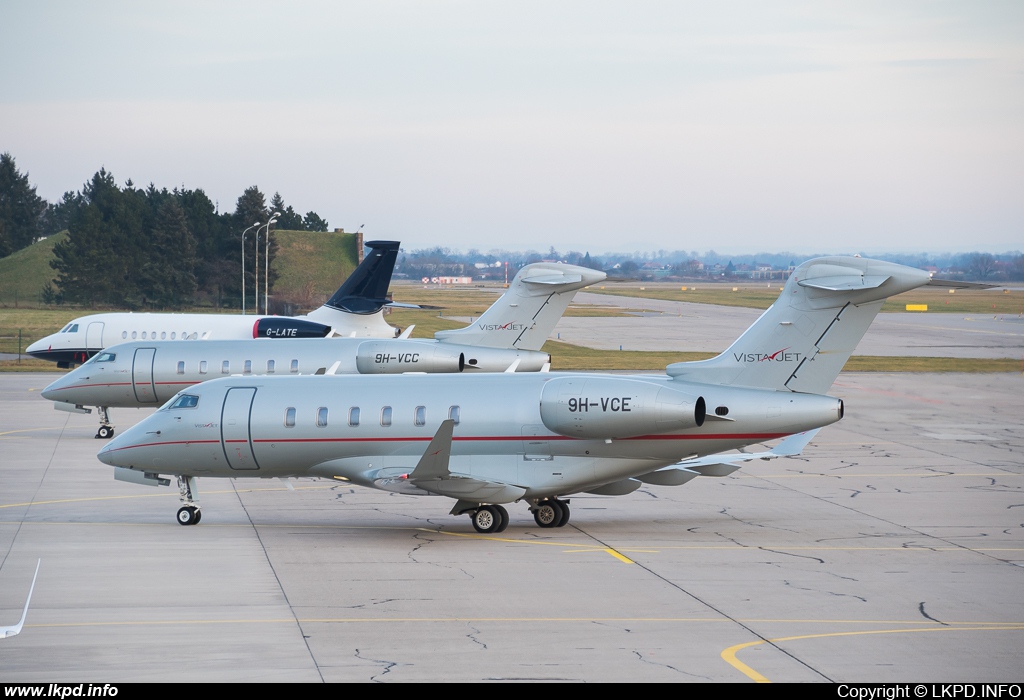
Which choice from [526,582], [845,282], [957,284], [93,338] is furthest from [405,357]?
[93,338]

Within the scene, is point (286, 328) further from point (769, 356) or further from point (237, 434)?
point (769, 356)

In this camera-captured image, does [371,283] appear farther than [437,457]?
Yes

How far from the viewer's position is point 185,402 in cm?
2173

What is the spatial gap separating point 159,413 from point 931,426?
25.9 m

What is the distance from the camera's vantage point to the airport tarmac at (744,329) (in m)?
66.6

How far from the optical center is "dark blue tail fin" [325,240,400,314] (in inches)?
1709

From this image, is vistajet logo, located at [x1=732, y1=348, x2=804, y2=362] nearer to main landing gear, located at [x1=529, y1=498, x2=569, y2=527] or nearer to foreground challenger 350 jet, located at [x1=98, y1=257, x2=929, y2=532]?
foreground challenger 350 jet, located at [x1=98, y1=257, x2=929, y2=532]

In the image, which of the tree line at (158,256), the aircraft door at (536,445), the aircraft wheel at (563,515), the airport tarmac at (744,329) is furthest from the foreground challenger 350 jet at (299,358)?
the tree line at (158,256)

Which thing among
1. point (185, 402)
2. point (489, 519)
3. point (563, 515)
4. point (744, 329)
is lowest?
point (563, 515)

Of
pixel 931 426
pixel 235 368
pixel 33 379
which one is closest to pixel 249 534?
pixel 235 368

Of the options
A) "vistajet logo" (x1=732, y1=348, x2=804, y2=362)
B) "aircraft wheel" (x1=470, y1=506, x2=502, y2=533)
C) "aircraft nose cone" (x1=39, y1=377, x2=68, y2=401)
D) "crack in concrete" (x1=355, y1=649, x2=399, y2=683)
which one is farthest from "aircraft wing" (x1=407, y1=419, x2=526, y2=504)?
"aircraft nose cone" (x1=39, y1=377, x2=68, y2=401)

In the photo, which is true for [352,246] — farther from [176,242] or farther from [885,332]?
[885,332]

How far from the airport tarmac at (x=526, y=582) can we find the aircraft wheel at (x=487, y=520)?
0.61 ft

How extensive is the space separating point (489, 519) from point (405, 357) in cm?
1139
